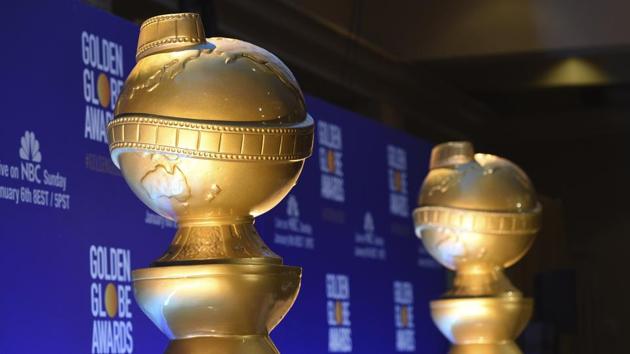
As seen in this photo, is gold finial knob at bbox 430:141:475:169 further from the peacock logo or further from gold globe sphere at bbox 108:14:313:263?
gold globe sphere at bbox 108:14:313:263

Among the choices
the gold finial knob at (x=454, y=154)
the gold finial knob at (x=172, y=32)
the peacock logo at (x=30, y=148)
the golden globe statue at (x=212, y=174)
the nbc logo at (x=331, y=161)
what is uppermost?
the nbc logo at (x=331, y=161)

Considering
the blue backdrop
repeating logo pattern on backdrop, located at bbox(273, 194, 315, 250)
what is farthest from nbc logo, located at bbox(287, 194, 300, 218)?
the blue backdrop

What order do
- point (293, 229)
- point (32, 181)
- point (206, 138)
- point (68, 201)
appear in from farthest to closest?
point (293, 229) → point (68, 201) → point (32, 181) → point (206, 138)

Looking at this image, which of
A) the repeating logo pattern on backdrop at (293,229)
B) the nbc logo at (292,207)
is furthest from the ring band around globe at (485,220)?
the nbc logo at (292,207)

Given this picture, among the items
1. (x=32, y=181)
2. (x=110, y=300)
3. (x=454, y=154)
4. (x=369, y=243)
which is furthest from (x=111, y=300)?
(x=369, y=243)

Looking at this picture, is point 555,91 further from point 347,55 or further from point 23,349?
point 23,349

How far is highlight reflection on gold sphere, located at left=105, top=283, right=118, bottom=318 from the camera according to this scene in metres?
2.90

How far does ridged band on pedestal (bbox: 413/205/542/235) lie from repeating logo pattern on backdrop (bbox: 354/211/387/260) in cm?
247

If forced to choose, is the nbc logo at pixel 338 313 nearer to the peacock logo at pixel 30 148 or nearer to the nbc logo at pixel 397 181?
the nbc logo at pixel 397 181

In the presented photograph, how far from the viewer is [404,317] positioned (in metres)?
5.21

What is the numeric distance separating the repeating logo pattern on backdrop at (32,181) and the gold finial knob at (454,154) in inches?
32.7

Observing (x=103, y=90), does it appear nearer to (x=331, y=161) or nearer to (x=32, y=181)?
(x=32, y=181)

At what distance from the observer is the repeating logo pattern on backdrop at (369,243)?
15.7 ft

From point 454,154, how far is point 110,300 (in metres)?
0.95
